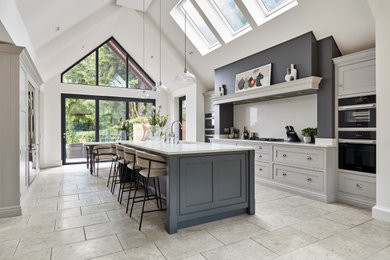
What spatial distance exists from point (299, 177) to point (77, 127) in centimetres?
660

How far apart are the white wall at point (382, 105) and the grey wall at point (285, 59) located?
1.02 metres

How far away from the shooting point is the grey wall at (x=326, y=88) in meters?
3.72

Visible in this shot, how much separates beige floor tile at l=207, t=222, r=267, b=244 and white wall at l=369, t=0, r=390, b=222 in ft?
5.40

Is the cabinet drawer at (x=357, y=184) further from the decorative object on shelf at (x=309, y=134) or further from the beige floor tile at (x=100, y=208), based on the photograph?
the beige floor tile at (x=100, y=208)

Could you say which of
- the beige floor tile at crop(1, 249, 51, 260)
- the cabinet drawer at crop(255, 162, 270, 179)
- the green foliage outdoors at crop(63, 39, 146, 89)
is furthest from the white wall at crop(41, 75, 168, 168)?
the cabinet drawer at crop(255, 162, 270, 179)

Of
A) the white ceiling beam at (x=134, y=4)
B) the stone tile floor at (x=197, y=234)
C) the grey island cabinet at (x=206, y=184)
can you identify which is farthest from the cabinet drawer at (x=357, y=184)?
the white ceiling beam at (x=134, y=4)

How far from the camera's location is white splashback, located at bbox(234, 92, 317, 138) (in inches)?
175

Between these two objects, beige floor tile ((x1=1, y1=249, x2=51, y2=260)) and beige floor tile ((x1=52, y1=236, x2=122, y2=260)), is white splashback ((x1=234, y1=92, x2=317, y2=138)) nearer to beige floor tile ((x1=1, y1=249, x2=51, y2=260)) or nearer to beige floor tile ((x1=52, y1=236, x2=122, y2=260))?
beige floor tile ((x1=52, y1=236, x2=122, y2=260))

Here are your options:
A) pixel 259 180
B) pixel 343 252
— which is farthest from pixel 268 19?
pixel 343 252

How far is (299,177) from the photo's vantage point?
4.08 m

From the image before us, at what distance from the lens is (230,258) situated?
2088 mm

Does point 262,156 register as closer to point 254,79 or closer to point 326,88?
point 254,79

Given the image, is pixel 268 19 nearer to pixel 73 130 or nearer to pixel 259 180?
pixel 259 180

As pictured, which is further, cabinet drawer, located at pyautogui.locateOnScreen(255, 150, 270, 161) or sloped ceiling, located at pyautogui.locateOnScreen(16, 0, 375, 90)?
cabinet drawer, located at pyautogui.locateOnScreen(255, 150, 270, 161)
